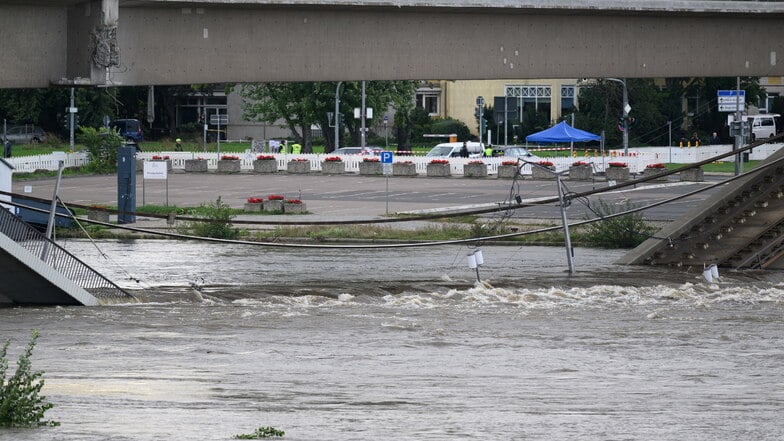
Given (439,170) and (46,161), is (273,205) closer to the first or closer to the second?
(439,170)

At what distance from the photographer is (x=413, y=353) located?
68.7ft

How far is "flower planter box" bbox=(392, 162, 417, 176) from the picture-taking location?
7444 cm

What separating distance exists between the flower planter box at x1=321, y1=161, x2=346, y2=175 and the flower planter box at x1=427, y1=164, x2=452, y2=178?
532 centimetres

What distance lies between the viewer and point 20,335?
22297 mm

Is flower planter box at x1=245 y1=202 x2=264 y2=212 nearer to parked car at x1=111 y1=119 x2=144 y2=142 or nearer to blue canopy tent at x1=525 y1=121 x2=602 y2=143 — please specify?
blue canopy tent at x1=525 y1=121 x2=602 y2=143

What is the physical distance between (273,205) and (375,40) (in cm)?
1909

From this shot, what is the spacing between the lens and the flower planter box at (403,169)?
74.4 meters

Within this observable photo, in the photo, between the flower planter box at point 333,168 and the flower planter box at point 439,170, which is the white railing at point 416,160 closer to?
the flower planter box at point 333,168

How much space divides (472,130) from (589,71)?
82.6m

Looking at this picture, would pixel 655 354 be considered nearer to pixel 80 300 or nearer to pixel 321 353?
pixel 321 353

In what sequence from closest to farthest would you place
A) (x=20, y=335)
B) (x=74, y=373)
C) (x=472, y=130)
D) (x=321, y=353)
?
(x=74, y=373), (x=321, y=353), (x=20, y=335), (x=472, y=130)

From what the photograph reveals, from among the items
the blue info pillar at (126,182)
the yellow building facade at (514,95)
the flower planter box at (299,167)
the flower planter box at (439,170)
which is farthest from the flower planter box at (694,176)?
A: the yellow building facade at (514,95)

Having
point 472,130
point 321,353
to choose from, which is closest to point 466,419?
point 321,353

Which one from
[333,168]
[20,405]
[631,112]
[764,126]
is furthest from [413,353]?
[631,112]
